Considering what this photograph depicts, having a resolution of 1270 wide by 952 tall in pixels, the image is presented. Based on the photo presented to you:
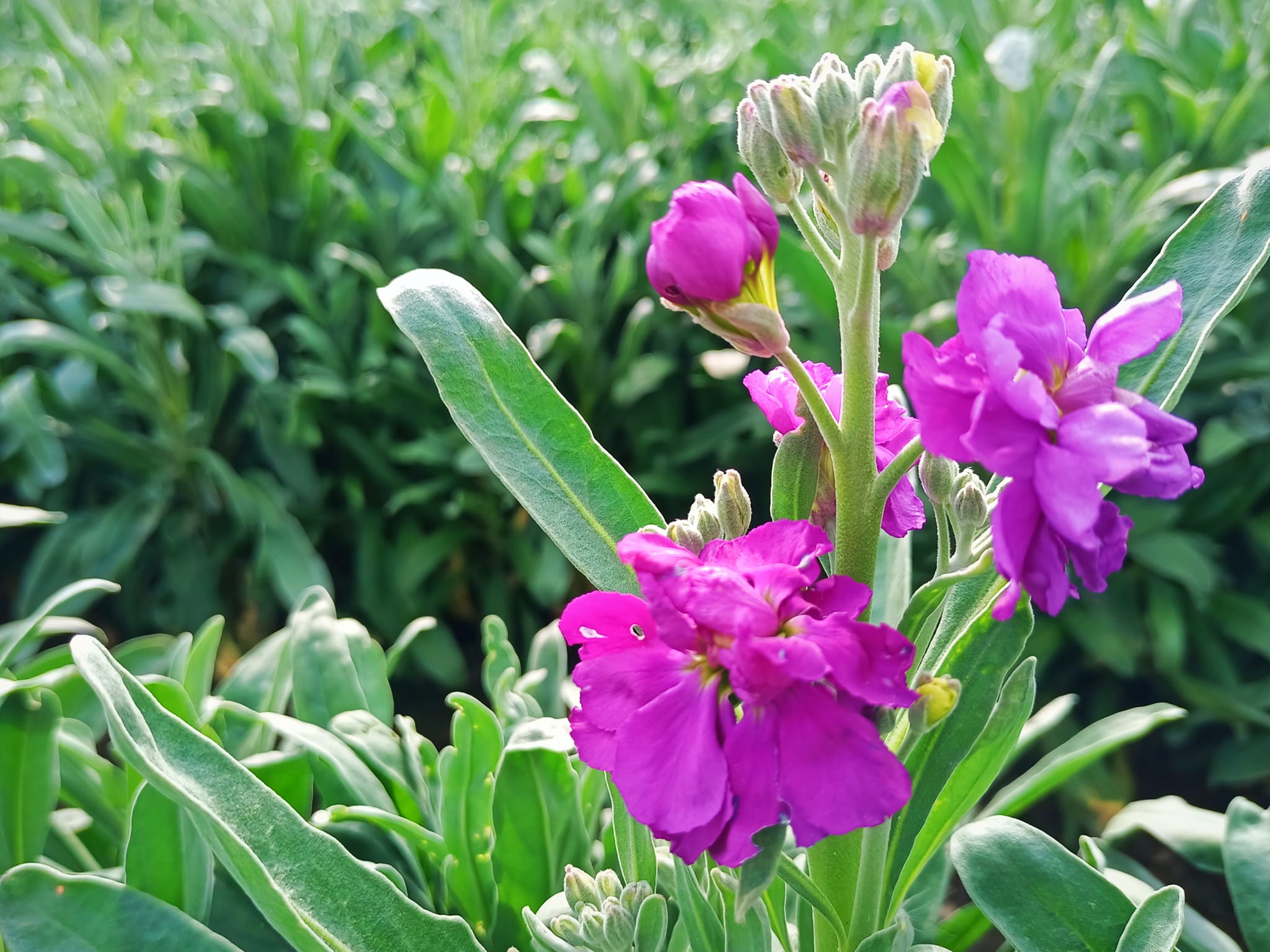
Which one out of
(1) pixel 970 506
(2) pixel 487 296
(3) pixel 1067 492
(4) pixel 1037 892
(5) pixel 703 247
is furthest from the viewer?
(2) pixel 487 296

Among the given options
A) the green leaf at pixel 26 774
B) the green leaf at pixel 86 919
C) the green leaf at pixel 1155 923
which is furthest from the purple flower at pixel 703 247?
the green leaf at pixel 26 774

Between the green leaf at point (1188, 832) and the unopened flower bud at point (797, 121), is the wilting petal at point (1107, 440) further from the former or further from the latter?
the green leaf at point (1188, 832)

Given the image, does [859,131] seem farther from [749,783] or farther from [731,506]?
[749,783]

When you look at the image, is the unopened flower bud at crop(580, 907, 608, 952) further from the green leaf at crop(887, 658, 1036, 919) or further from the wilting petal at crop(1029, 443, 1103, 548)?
the wilting petal at crop(1029, 443, 1103, 548)

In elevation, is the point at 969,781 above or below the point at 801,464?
below

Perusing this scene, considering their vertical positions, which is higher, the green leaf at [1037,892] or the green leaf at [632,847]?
the green leaf at [632,847]

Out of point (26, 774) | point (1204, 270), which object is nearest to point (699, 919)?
point (1204, 270)
